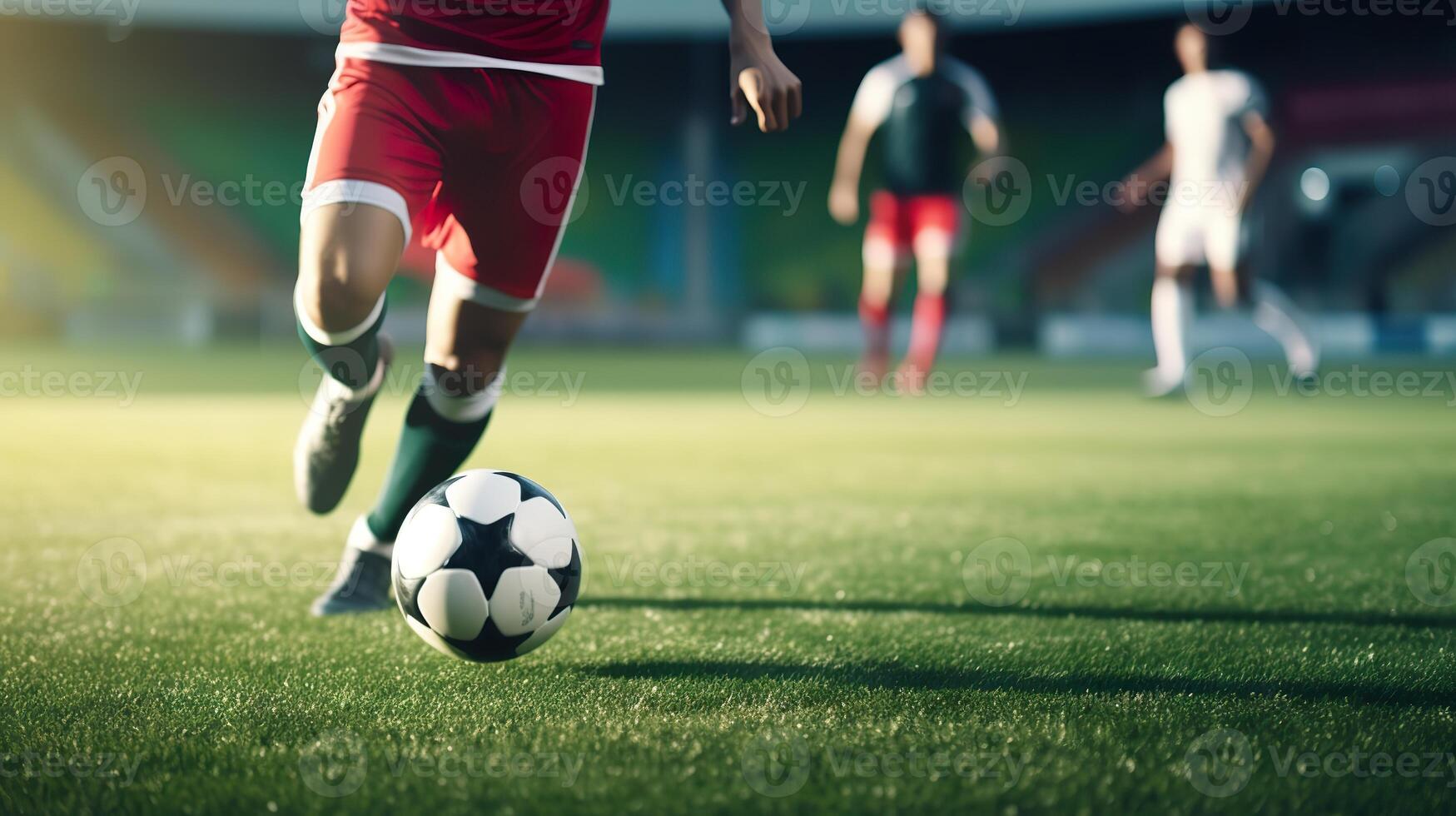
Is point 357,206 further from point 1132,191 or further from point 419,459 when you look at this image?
point 1132,191

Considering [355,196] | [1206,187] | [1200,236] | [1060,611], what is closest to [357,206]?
[355,196]

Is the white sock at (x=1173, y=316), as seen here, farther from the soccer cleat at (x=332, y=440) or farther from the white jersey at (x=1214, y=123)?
the soccer cleat at (x=332, y=440)

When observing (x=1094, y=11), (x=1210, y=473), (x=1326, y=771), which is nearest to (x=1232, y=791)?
(x=1326, y=771)

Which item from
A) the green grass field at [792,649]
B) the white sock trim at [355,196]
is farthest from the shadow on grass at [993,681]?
the white sock trim at [355,196]

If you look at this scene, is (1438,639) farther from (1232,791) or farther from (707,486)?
(707,486)

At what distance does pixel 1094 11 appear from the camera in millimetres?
20797

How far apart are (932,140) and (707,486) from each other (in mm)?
5541

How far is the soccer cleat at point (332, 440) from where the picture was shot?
247 cm

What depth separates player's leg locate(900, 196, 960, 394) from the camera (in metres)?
8.99

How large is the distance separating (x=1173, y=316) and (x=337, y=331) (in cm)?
690

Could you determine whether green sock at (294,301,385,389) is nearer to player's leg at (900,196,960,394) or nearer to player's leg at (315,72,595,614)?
player's leg at (315,72,595,614)

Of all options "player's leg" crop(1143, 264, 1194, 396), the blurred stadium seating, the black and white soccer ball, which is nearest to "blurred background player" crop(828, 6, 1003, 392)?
"player's leg" crop(1143, 264, 1194, 396)

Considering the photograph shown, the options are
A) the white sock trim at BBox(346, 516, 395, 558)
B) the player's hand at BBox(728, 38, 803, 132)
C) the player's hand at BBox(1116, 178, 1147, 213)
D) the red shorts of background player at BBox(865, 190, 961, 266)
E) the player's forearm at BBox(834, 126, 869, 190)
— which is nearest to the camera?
the player's hand at BBox(728, 38, 803, 132)

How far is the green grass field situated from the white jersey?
12.5ft
